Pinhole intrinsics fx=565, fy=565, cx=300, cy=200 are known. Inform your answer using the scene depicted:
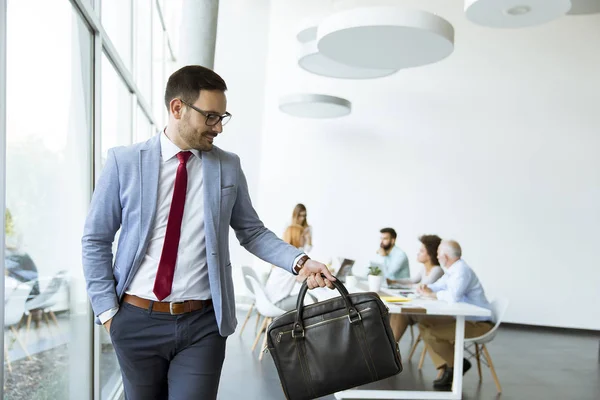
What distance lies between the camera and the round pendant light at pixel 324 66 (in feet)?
20.7

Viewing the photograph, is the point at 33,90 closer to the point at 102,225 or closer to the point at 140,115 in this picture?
the point at 102,225

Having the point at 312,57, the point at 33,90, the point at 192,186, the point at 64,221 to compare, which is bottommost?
the point at 64,221

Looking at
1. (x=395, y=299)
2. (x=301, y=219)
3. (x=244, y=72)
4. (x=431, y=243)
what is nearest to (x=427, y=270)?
(x=431, y=243)

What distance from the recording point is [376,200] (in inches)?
360

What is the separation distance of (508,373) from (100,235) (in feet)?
16.1

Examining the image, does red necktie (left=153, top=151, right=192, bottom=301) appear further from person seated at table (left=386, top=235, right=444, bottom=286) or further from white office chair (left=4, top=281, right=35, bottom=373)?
person seated at table (left=386, top=235, right=444, bottom=286)

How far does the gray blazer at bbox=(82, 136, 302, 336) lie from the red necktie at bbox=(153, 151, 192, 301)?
67 millimetres

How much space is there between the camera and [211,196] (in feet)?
6.42

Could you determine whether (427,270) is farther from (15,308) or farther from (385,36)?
(15,308)

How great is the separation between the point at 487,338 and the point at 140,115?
3.95 m

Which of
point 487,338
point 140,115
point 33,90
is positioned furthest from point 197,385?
point 140,115

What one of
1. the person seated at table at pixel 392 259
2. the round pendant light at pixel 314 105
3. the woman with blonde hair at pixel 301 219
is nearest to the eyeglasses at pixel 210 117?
the person seated at table at pixel 392 259

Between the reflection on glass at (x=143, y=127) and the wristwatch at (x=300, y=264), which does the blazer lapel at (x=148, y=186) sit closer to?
the wristwatch at (x=300, y=264)

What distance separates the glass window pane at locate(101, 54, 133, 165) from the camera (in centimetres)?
366
